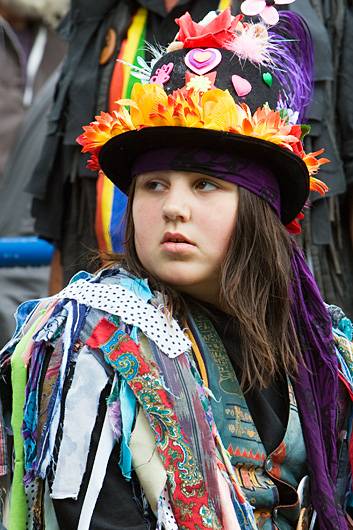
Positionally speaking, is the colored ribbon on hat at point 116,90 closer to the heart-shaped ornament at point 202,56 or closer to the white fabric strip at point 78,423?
the heart-shaped ornament at point 202,56

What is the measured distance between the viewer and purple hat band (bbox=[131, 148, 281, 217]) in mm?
2553

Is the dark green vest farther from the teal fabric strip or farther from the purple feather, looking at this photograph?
the purple feather

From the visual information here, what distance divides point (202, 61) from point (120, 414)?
825 mm

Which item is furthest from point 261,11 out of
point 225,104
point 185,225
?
point 185,225

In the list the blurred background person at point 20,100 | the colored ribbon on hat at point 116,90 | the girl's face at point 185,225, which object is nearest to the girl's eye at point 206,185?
the girl's face at point 185,225

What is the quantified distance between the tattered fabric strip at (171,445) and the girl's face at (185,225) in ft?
0.83

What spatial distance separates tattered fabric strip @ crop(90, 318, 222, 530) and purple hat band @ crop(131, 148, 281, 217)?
0.44 meters

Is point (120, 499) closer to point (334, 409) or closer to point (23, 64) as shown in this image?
point (334, 409)

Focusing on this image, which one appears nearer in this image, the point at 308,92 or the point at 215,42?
the point at 215,42

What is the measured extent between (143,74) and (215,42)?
0.22 meters

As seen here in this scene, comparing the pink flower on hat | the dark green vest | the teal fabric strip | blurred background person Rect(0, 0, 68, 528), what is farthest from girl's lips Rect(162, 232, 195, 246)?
blurred background person Rect(0, 0, 68, 528)

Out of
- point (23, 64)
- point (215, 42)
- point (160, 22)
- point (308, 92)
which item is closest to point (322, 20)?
point (160, 22)

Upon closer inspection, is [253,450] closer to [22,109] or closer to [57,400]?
[57,400]

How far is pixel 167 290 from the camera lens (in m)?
2.63
